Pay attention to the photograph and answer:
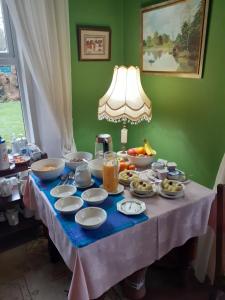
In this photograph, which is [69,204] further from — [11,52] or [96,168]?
[11,52]

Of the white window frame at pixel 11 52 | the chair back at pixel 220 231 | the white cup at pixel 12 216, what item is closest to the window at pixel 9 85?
the white window frame at pixel 11 52

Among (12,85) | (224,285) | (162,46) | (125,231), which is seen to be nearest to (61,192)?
(125,231)

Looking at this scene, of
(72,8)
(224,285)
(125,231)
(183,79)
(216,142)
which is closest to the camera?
(125,231)

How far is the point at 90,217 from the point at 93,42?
1482mm

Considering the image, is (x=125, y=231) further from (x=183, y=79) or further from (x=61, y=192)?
(x=183, y=79)

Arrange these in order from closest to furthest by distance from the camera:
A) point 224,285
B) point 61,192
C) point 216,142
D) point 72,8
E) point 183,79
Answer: point 224,285
point 61,192
point 216,142
point 183,79
point 72,8

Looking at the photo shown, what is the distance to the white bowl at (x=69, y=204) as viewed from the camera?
1116mm

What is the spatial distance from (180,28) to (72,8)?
0.85m

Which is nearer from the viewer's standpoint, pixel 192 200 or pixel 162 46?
pixel 192 200

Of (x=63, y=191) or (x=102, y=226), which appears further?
(x=63, y=191)

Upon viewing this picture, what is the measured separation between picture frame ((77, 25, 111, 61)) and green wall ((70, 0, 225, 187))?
0.05m

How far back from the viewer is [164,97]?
1.86 m

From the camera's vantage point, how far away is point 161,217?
112cm

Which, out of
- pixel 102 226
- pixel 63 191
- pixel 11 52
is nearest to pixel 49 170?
pixel 63 191
